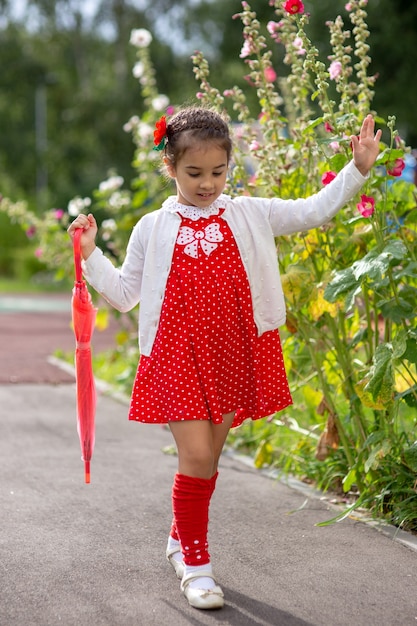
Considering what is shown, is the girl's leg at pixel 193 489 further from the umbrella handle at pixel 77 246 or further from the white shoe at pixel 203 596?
the umbrella handle at pixel 77 246

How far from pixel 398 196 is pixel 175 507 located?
1.71m

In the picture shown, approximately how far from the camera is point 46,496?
4.51 meters

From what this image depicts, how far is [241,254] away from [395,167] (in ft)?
2.75

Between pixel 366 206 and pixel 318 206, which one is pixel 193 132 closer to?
pixel 318 206

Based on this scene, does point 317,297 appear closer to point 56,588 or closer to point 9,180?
point 56,588

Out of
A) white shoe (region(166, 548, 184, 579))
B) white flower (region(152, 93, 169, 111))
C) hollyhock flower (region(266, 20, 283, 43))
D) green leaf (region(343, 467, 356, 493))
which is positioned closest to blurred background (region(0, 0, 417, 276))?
white flower (region(152, 93, 169, 111))

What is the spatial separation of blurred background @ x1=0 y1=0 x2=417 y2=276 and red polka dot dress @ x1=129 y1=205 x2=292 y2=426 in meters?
17.8

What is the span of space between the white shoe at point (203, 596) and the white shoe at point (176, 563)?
0.17m

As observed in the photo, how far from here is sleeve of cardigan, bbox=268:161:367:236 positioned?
11.1 ft

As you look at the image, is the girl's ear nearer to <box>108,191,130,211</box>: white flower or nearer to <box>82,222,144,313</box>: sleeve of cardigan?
<box>82,222,144,313</box>: sleeve of cardigan

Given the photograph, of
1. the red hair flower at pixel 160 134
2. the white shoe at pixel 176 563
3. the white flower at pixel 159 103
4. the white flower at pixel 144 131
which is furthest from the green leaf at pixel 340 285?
the white flower at pixel 159 103

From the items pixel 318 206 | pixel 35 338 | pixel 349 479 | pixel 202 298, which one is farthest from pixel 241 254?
pixel 35 338

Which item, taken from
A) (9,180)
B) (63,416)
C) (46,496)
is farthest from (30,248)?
(46,496)

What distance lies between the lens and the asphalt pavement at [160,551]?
3078 mm
